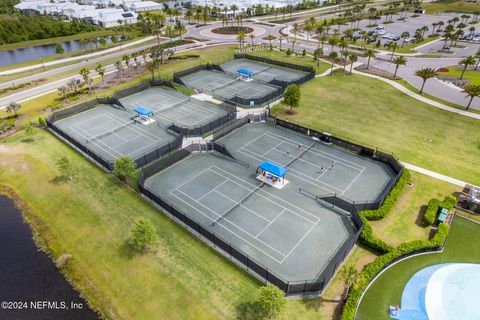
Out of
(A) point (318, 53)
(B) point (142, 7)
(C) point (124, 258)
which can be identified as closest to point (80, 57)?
(A) point (318, 53)

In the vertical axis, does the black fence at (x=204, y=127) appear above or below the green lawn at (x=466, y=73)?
below

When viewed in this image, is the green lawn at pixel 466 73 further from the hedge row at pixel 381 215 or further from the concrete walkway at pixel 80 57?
the concrete walkway at pixel 80 57

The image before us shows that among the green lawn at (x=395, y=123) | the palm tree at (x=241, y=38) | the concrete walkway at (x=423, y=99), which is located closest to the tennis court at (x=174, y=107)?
the green lawn at (x=395, y=123)

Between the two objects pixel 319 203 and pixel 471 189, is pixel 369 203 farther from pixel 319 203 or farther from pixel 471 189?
pixel 471 189

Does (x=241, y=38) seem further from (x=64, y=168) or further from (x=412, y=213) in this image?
(x=412, y=213)

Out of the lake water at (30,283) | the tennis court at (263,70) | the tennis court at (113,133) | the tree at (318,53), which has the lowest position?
the lake water at (30,283)

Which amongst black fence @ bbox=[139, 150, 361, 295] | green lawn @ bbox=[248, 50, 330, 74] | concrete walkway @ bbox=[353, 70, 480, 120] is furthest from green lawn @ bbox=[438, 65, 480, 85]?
black fence @ bbox=[139, 150, 361, 295]
